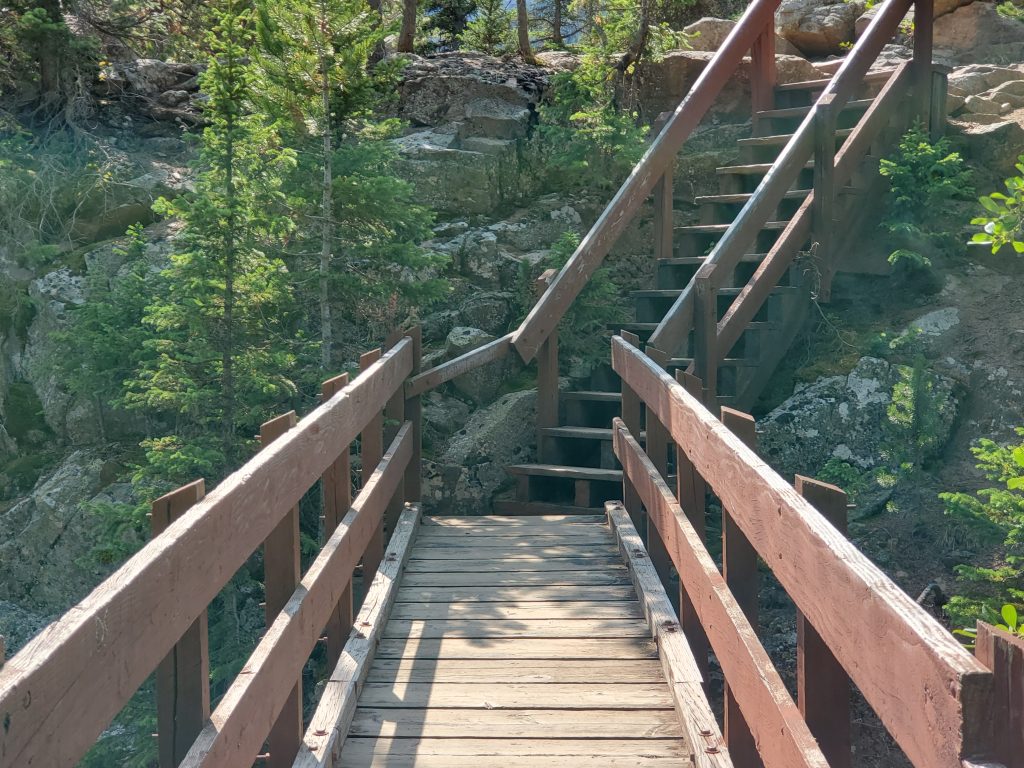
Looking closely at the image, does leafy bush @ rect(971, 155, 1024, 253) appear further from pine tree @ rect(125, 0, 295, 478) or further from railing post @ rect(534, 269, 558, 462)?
pine tree @ rect(125, 0, 295, 478)

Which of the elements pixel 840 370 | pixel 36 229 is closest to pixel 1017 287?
pixel 840 370

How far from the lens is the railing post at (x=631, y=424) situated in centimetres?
604

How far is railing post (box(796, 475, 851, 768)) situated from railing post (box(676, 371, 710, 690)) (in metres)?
1.74

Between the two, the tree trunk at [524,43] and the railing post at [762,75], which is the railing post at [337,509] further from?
the tree trunk at [524,43]

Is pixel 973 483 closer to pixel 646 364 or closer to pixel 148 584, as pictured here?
pixel 646 364

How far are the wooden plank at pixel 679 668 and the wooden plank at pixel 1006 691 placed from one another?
1.74m

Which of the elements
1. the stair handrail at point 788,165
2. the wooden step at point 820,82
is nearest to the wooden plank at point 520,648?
the stair handrail at point 788,165

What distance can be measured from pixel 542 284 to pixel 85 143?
559cm

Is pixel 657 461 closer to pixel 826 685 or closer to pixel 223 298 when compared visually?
pixel 826 685

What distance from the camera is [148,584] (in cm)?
183

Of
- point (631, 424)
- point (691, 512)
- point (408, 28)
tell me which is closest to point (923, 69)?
point (631, 424)

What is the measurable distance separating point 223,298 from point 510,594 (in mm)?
3046

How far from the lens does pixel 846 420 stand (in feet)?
23.7

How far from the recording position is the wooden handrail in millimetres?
7684
